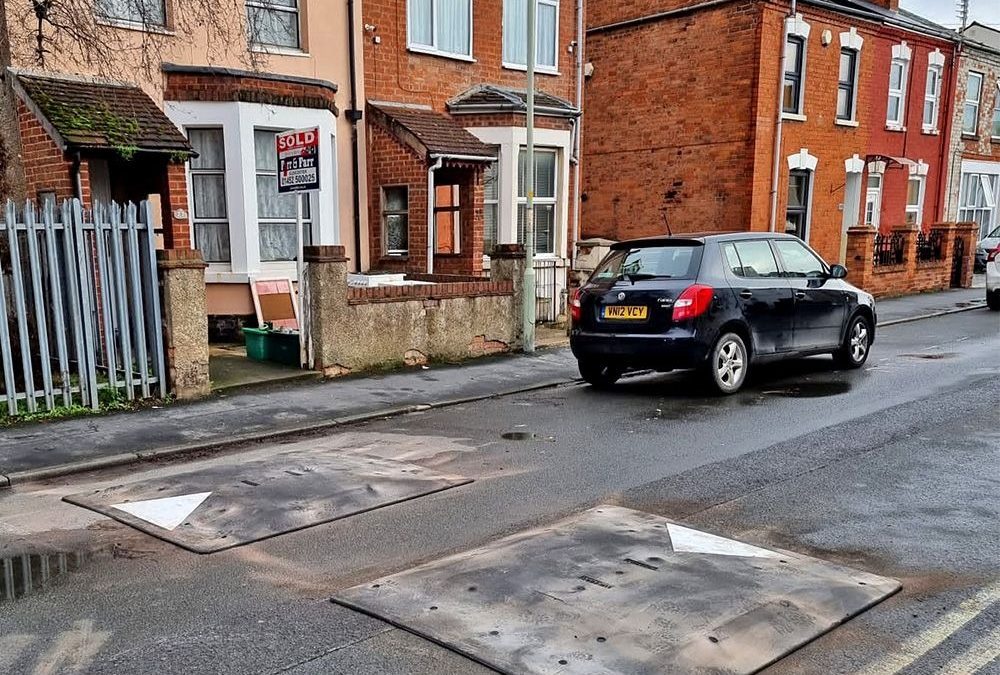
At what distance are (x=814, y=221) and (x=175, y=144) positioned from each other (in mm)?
16467

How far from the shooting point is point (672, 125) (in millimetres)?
20234

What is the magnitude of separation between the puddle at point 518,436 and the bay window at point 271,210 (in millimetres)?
6580

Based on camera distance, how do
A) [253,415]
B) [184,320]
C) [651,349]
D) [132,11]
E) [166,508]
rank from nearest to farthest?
[166,508]
[253,415]
[184,320]
[651,349]
[132,11]

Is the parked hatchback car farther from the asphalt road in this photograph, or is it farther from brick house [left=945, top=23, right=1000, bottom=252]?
brick house [left=945, top=23, right=1000, bottom=252]

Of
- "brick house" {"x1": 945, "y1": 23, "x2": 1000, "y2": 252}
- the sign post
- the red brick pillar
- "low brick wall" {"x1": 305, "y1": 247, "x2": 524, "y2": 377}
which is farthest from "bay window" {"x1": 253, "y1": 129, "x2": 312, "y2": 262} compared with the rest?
"brick house" {"x1": 945, "y1": 23, "x2": 1000, "y2": 252}

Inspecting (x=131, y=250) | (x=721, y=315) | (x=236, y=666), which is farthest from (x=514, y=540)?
(x=131, y=250)

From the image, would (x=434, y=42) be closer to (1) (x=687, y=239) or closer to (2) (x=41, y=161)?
(2) (x=41, y=161)

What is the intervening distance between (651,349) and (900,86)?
18656 mm

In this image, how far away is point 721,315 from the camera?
867 cm

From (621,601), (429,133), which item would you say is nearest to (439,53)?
(429,133)

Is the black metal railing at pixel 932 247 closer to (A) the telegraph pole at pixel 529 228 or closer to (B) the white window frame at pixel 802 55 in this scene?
(B) the white window frame at pixel 802 55

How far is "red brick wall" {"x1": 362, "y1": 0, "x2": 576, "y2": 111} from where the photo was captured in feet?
46.2

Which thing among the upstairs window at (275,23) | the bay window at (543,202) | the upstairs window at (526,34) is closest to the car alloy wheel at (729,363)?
the bay window at (543,202)

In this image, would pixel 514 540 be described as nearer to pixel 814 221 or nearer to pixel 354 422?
pixel 354 422
